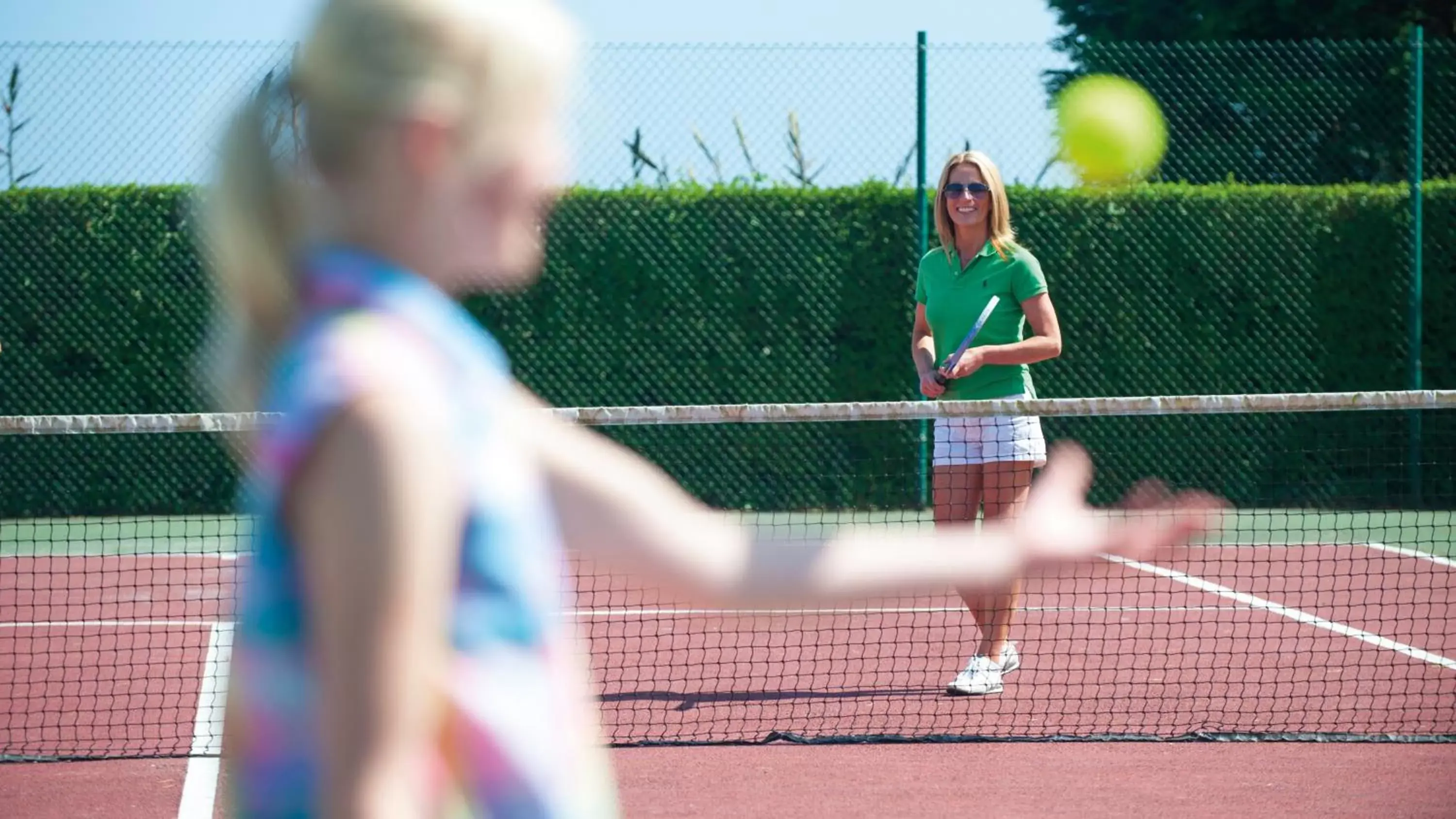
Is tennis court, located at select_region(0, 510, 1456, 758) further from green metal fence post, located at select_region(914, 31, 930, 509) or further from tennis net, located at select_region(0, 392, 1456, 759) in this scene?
green metal fence post, located at select_region(914, 31, 930, 509)

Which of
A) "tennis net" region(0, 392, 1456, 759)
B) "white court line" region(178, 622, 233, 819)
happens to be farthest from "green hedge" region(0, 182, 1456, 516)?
"white court line" region(178, 622, 233, 819)

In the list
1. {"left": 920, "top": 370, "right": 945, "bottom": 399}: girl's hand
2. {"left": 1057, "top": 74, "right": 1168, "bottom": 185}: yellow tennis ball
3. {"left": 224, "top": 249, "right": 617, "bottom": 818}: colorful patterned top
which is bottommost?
{"left": 224, "top": 249, "right": 617, "bottom": 818}: colorful patterned top

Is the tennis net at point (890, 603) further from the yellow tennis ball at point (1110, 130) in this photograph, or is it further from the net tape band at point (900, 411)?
the yellow tennis ball at point (1110, 130)

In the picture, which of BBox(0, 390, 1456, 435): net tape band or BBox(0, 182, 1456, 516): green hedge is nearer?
BBox(0, 390, 1456, 435): net tape band

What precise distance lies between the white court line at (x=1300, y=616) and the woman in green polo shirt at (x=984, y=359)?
56 centimetres

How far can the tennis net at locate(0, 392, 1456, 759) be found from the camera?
5.33 m

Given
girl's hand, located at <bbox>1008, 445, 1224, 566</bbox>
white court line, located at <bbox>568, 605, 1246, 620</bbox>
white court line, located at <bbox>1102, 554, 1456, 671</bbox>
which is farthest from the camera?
white court line, located at <bbox>568, 605, 1246, 620</bbox>

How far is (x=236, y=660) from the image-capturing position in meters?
1.06

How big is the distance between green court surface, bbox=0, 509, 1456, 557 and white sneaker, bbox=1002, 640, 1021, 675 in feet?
11.7

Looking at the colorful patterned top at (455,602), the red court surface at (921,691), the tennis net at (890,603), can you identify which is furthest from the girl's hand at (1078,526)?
the red court surface at (921,691)

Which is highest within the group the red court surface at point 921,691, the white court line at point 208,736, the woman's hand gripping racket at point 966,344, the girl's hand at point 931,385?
the woman's hand gripping racket at point 966,344

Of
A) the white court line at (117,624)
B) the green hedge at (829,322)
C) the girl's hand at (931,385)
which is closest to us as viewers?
the girl's hand at (931,385)

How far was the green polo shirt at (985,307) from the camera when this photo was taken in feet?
18.1

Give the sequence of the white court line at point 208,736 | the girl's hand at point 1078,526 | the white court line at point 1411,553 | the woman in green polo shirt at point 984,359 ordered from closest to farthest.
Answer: the girl's hand at point 1078,526
the white court line at point 208,736
the woman in green polo shirt at point 984,359
the white court line at point 1411,553
